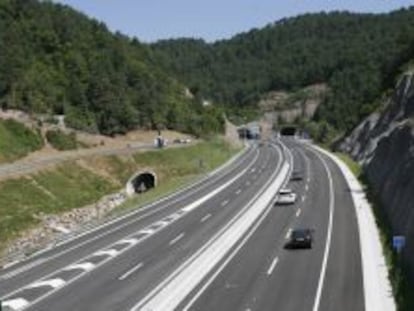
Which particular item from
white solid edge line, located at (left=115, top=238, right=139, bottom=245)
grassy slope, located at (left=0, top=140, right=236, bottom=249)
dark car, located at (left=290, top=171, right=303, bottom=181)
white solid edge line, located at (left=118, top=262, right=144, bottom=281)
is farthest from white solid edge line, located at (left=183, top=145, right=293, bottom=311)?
dark car, located at (left=290, top=171, right=303, bottom=181)

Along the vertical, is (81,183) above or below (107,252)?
above

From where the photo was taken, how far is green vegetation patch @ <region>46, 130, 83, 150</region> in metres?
116

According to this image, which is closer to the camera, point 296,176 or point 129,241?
point 129,241

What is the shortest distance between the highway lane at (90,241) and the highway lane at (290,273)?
9.03 meters

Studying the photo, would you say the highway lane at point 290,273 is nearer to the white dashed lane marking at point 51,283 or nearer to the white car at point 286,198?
the white car at point 286,198

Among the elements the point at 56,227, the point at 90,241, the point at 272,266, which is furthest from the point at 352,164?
the point at 272,266

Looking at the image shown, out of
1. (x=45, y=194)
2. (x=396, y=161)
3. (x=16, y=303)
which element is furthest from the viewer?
(x=45, y=194)

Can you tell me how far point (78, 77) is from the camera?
5955 inches

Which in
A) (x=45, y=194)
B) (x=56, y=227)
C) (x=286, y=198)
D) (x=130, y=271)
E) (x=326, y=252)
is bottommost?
(x=56, y=227)

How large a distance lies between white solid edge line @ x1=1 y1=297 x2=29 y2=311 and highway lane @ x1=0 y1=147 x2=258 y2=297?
1.63m

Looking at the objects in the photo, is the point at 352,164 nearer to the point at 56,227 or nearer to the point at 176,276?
the point at 56,227

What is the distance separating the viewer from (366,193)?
69.6 metres

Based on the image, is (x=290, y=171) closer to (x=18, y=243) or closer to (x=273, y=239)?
(x=18, y=243)

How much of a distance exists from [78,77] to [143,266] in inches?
4372
